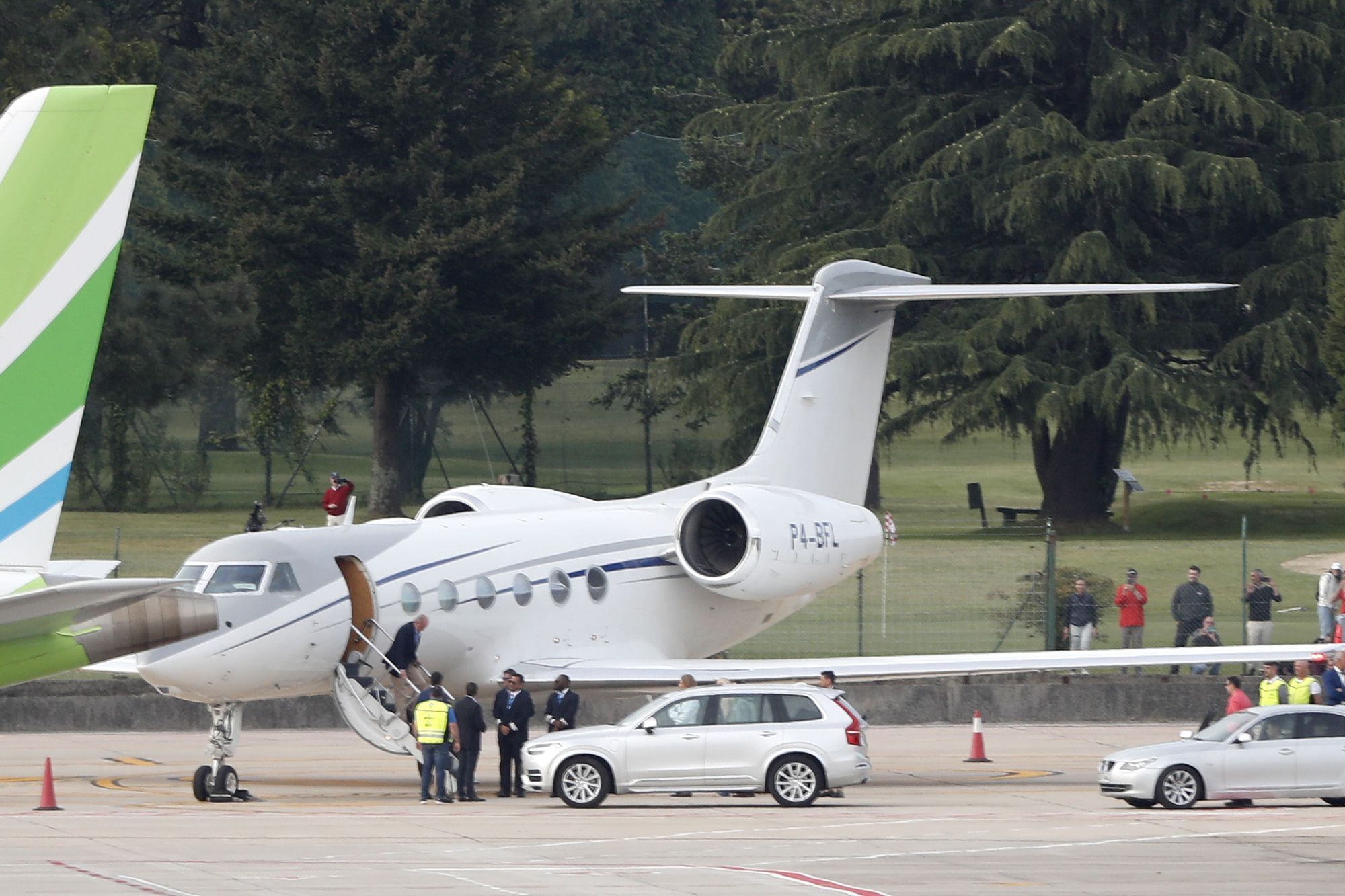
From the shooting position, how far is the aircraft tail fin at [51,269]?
1056 centimetres

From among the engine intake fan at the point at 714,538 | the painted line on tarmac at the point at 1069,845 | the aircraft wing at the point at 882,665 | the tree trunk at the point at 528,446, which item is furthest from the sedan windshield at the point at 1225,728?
the tree trunk at the point at 528,446

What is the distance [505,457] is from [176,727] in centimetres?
2524

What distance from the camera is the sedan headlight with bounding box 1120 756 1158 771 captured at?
63.7ft

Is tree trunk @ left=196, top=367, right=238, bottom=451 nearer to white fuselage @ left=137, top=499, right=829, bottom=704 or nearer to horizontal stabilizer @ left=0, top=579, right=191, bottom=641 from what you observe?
white fuselage @ left=137, top=499, right=829, bottom=704

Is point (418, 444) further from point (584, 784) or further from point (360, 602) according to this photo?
point (584, 784)

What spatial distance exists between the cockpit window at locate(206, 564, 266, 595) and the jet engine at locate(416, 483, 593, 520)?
3996 millimetres

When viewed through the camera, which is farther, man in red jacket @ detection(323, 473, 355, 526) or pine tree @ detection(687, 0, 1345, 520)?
pine tree @ detection(687, 0, 1345, 520)

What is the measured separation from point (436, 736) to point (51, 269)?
34.5 ft

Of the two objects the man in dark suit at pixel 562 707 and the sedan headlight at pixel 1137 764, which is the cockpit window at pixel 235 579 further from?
the sedan headlight at pixel 1137 764

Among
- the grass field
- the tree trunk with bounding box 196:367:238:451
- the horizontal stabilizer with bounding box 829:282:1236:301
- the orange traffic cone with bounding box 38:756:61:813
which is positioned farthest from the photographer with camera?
the tree trunk with bounding box 196:367:238:451

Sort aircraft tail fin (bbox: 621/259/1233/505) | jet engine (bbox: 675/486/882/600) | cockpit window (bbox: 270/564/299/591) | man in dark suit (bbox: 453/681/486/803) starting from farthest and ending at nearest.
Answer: aircraft tail fin (bbox: 621/259/1233/505)
jet engine (bbox: 675/486/882/600)
man in dark suit (bbox: 453/681/486/803)
cockpit window (bbox: 270/564/299/591)

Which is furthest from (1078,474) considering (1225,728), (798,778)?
(798,778)

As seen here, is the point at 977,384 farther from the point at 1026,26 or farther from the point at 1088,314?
the point at 1026,26

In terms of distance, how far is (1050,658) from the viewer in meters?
21.8
